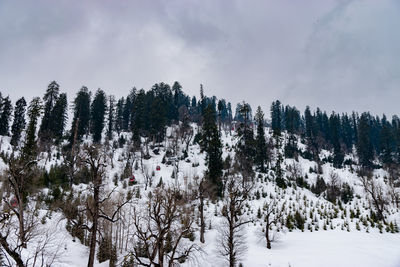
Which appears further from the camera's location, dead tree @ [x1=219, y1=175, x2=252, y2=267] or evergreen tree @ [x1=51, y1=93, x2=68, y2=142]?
evergreen tree @ [x1=51, y1=93, x2=68, y2=142]

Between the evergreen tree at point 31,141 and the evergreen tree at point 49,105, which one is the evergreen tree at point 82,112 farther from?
the evergreen tree at point 31,141

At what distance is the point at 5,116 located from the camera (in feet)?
182

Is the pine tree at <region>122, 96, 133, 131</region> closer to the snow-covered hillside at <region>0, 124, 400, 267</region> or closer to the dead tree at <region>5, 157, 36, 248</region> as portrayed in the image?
the snow-covered hillside at <region>0, 124, 400, 267</region>

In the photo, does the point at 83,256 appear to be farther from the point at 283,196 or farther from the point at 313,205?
the point at 313,205

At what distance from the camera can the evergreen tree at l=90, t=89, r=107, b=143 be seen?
63553mm

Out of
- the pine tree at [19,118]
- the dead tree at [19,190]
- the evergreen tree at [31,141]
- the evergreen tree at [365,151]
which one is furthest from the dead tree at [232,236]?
the evergreen tree at [365,151]

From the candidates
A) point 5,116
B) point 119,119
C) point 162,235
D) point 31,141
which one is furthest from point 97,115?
point 162,235

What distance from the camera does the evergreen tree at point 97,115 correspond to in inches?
2502

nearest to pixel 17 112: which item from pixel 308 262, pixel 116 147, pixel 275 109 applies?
pixel 116 147

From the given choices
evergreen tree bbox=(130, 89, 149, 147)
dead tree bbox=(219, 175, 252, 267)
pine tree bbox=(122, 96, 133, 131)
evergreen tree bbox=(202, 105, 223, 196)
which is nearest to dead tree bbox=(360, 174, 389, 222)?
dead tree bbox=(219, 175, 252, 267)

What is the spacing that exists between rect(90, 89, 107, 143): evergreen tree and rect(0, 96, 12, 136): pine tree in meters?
18.9

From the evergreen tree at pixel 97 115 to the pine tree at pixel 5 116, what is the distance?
18.9 meters

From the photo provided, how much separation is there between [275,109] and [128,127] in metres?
58.4

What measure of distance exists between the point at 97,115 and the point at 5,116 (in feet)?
68.0
